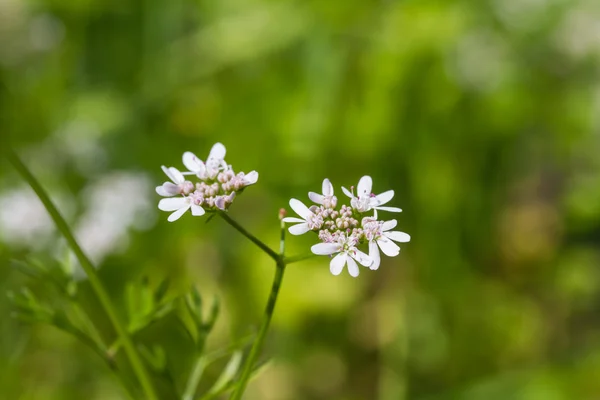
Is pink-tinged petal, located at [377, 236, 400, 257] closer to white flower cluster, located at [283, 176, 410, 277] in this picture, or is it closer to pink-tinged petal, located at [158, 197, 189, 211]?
white flower cluster, located at [283, 176, 410, 277]

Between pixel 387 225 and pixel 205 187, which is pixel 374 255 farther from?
pixel 205 187

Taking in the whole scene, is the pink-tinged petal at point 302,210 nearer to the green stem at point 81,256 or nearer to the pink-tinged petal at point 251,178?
the pink-tinged petal at point 251,178

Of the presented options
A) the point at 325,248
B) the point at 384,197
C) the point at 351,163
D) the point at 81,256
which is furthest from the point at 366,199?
the point at 351,163

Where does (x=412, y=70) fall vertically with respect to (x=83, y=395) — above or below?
above

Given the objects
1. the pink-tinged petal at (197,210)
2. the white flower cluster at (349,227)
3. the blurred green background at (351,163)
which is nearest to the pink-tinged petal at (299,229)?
the white flower cluster at (349,227)

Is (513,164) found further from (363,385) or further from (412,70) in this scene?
(363,385)

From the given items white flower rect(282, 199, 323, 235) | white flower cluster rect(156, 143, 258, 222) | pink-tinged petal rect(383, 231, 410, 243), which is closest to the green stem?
white flower cluster rect(156, 143, 258, 222)

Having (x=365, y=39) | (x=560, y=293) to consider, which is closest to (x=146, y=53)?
(x=365, y=39)
